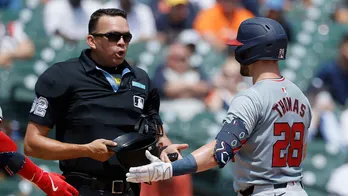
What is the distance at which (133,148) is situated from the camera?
15.0ft

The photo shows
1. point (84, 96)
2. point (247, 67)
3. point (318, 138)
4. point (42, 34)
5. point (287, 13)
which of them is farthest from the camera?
point (287, 13)

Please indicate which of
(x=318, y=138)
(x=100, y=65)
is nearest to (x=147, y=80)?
(x=100, y=65)

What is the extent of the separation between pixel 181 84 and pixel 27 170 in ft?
16.3

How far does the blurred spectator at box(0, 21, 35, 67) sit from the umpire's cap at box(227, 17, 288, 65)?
5.47m

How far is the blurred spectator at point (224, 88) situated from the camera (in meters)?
9.02

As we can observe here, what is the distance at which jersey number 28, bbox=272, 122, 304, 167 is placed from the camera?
412 cm

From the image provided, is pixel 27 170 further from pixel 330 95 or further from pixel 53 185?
pixel 330 95

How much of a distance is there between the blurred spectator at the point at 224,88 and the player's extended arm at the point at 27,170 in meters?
4.65

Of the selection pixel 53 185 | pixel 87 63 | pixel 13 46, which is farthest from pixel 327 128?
pixel 53 185

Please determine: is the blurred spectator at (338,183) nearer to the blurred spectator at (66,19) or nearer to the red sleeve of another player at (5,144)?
the blurred spectator at (66,19)

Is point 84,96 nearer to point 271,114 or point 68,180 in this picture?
point 68,180

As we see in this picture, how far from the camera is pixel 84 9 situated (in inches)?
400

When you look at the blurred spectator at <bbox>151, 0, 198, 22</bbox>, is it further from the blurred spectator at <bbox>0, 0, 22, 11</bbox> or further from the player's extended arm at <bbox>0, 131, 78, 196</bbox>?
the player's extended arm at <bbox>0, 131, 78, 196</bbox>

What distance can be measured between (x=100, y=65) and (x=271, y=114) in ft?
4.48
